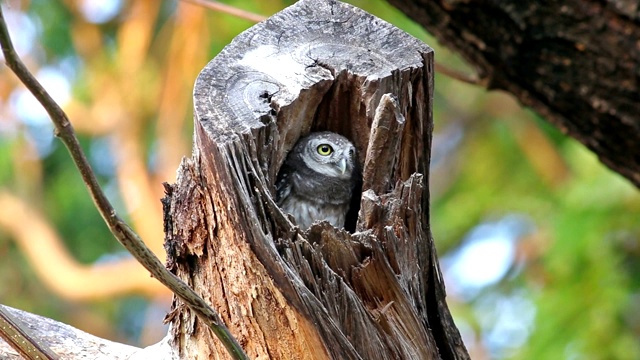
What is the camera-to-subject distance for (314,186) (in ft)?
15.4

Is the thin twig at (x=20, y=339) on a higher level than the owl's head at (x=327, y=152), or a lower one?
lower

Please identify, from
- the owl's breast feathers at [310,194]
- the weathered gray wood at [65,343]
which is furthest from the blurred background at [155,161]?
the weathered gray wood at [65,343]

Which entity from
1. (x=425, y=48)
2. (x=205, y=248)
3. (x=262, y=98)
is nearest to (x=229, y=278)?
(x=205, y=248)

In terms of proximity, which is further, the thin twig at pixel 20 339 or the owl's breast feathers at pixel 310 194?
the owl's breast feathers at pixel 310 194

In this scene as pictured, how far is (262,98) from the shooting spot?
3.38 meters

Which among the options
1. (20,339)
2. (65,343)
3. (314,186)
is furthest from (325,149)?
(20,339)

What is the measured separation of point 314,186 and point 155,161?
562cm

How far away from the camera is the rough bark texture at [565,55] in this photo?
3.48 metres

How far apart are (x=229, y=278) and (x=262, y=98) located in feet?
2.61

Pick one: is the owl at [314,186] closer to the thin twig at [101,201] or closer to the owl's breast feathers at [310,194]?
the owl's breast feathers at [310,194]

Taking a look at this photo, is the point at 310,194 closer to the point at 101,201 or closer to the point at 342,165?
the point at 342,165

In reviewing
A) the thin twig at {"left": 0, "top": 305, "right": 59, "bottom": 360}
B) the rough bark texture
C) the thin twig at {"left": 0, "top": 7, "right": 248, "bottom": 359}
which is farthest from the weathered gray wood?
the rough bark texture

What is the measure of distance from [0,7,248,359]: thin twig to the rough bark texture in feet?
6.11

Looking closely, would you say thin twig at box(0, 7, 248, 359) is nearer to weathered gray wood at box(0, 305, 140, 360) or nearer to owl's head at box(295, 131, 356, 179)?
weathered gray wood at box(0, 305, 140, 360)
